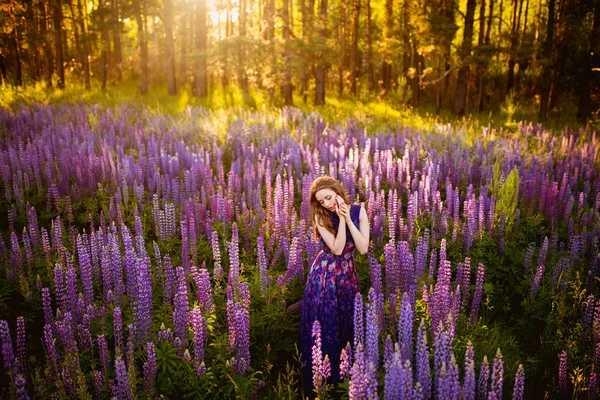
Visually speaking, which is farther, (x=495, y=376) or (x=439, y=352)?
(x=439, y=352)

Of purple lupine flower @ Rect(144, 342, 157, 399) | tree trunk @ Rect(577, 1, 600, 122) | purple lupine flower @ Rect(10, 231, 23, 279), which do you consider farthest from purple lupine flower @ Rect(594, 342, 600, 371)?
tree trunk @ Rect(577, 1, 600, 122)

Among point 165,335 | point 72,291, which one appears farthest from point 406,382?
point 72,291

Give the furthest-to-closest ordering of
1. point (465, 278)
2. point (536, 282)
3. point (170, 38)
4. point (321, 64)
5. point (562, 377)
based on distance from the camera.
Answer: point (170, 38)
point (321, 64)
point (536, 282)
point (465, 278)
point (562, 377)

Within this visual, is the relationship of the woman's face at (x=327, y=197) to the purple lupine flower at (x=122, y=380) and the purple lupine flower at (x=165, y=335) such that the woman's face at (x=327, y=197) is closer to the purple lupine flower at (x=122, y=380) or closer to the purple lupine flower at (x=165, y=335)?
the purple lupine flower at (x=165, y=335)

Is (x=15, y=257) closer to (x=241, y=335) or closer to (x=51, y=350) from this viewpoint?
(x=51, y=350)

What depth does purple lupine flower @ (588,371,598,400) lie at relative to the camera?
9.73ft

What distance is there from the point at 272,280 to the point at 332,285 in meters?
0.93

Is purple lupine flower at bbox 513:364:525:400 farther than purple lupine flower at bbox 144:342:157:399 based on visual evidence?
No

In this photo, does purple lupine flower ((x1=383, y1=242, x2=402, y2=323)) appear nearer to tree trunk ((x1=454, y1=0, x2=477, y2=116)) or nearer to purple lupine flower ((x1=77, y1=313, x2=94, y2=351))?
purple lupine flower ((x1=77, y1=313, x2=94, y2=351))

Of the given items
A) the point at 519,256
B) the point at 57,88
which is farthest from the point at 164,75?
the point at 519,256

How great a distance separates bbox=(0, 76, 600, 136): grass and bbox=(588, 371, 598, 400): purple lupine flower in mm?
9304

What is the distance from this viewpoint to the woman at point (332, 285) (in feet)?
11.9

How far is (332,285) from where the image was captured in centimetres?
365

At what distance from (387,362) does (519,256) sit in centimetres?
339
